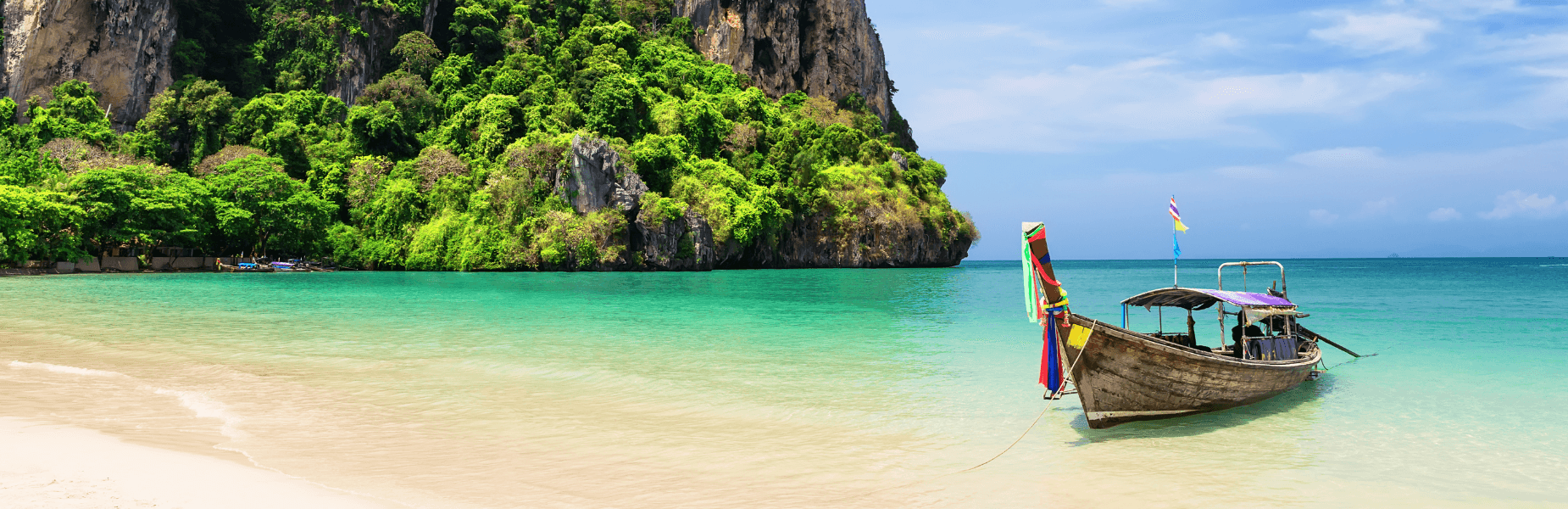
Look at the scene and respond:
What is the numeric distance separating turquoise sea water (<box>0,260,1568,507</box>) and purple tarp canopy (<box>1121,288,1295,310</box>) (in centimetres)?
140

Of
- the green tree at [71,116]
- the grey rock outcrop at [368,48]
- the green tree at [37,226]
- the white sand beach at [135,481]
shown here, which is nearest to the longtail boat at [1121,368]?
the white sand beach at [135,481]

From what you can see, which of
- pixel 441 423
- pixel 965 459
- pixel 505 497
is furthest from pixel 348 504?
pixel 965 459

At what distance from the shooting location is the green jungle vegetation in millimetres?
46594

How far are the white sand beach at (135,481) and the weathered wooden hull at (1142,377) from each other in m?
6.59

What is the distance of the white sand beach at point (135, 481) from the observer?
5.58m

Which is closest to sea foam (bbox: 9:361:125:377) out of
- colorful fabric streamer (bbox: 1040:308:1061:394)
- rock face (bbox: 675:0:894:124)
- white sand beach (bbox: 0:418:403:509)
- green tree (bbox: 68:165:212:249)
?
white sand beach (bbox: 0:418:403:509)

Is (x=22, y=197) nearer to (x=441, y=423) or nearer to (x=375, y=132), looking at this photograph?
(x=375, y=132)

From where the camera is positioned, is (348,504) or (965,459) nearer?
(348,504)

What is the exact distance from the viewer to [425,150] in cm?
5591

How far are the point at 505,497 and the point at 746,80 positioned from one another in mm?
71228

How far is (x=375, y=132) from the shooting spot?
56.2 meters

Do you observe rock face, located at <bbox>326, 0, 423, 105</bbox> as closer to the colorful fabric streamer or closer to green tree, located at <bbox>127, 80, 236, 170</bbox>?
green tree, located at <bbox>127, 80, 236, 170</bbox>

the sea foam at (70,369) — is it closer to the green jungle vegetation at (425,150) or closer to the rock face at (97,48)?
the green jungle vegetation at (425,150)

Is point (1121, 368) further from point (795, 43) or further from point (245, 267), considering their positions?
point (795, 43)
